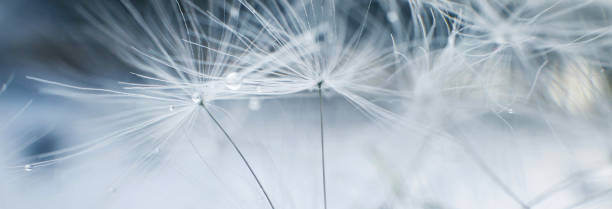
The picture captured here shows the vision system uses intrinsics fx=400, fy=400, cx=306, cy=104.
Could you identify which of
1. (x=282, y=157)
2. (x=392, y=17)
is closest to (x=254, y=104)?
(x=282, y=157)

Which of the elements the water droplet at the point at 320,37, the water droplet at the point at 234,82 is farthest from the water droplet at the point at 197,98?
the water droplet at the point at 320,37

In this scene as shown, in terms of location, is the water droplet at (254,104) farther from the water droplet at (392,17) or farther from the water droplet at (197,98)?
the water droplet at (392,17)

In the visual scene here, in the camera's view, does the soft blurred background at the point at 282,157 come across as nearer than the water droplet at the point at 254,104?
Yes

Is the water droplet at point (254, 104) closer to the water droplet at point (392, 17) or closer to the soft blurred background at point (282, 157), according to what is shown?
the soft blurred background at point (282, 157)

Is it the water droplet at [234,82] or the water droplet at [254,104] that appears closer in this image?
the water droplet at [234,82]

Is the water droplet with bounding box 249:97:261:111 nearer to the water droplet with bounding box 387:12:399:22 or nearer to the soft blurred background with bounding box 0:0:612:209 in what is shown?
the soft blurred background with bounding box 0:0:612:209

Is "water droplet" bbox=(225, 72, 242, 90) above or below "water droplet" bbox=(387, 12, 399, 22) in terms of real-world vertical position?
below

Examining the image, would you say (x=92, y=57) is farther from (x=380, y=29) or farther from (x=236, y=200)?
(x=380, y=29)

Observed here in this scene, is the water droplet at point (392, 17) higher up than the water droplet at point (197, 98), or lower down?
higher up

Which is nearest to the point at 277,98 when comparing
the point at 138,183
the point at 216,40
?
the point at 216,40

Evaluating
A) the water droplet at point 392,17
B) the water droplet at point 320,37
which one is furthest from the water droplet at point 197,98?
the water droplet at point 392,17

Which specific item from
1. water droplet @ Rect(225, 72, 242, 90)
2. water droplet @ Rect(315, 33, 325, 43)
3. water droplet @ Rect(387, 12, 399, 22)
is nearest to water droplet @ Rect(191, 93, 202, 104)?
water droplet @ Rect(225, 72, 242, 90)

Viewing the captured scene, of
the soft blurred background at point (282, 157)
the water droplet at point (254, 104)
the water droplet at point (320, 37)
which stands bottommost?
the soft blurred background at point (282, 157)
